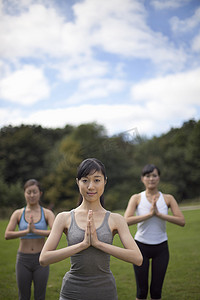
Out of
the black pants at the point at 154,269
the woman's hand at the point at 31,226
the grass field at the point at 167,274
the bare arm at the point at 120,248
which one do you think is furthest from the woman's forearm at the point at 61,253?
the grass field at the point at 167,274

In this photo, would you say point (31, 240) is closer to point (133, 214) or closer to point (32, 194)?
point (32, 194)

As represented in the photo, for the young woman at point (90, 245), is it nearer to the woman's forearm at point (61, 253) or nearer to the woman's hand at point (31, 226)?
the woman's forearm at point (61, 253)

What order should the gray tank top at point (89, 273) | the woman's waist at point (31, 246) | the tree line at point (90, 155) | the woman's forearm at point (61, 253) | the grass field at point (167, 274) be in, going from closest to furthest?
the woman's forearm at point (61, 253)
the gray tank top at point (89, 273)
the woman's waist at point (31, 246)
the grass field at point (167, 274)
the tree line at point (90, 155)

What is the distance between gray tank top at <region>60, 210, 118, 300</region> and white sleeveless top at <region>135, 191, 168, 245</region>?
2.23 metres

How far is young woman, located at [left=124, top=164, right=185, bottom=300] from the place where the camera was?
15.0 ft

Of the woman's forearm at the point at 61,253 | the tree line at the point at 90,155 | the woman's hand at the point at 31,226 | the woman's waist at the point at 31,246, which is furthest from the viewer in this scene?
the tree line at the point at 90,155

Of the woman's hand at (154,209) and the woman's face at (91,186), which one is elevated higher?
the woman's face at (91,186)

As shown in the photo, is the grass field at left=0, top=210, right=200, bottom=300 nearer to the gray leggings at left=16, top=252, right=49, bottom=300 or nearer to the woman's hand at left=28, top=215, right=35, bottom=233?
the gray leggings at left=16, top=252, right=49, bottom=300

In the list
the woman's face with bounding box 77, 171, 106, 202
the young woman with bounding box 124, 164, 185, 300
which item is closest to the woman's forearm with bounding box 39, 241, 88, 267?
the woman's face with bounding box 77, 171, 106, 202

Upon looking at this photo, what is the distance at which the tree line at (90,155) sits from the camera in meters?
32.1

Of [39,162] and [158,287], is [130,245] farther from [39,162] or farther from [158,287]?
[39,162]

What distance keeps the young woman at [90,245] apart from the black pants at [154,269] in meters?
2.15

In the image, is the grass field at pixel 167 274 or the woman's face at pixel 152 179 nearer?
the woman's face at pixel 152 179

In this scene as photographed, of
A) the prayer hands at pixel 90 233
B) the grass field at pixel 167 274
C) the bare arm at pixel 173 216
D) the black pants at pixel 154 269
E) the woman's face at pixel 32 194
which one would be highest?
the woman's face at pixel 32 194
